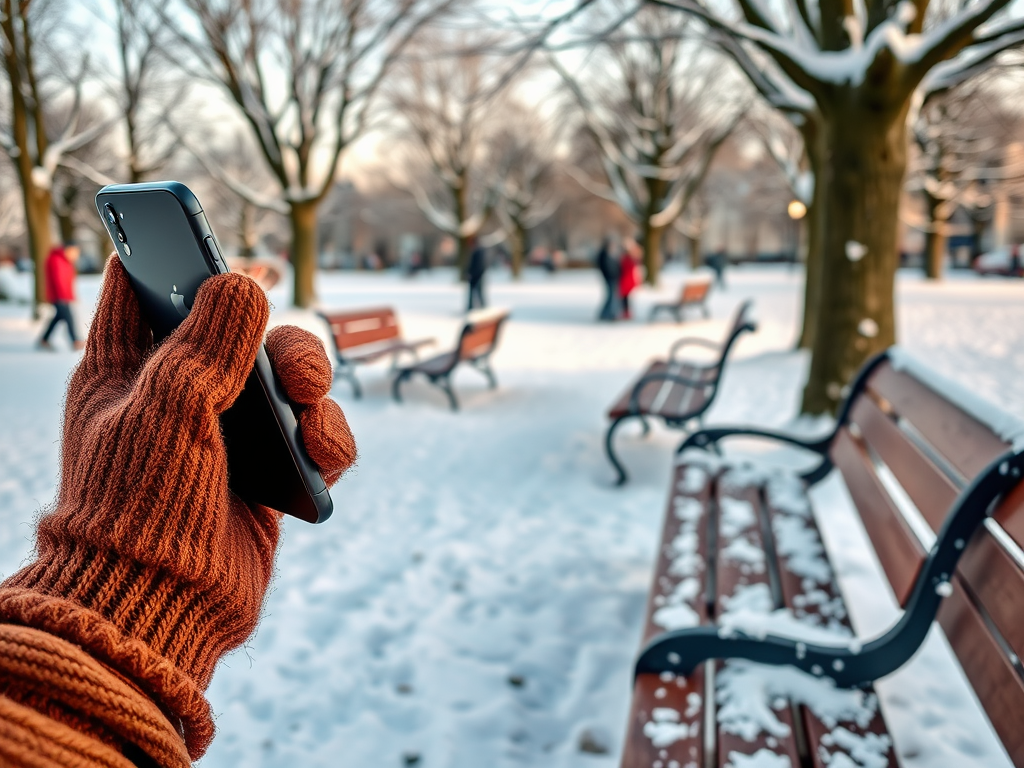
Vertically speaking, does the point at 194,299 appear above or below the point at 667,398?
above

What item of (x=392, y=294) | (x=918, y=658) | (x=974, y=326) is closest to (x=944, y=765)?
(x=918, y=658)

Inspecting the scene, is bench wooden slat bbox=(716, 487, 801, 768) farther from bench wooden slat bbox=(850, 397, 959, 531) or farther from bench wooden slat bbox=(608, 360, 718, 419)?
bench wooden slat bbox=(608, 360, 718, 419)

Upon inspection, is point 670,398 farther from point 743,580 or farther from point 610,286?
point 610,286

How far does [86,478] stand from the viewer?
1083mm

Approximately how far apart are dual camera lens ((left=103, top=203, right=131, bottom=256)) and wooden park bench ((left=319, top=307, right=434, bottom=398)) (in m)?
6.42

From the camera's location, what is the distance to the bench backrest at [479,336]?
24.0ft

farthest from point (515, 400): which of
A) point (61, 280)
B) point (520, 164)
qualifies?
point (520, 164)

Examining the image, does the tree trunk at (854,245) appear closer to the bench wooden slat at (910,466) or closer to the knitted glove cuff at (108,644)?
the bench wooden slat at (910,466)

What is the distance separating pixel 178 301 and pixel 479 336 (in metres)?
6.61

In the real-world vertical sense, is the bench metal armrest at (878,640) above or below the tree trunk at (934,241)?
below

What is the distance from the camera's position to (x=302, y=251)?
16562 millimetres

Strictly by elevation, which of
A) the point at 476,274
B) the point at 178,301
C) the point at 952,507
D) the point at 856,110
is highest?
the point at 856,110

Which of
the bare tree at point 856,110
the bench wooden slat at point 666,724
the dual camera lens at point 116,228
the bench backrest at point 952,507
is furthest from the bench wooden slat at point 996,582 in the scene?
the bare tree at point 856,110

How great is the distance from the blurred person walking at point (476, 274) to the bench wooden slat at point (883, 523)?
1281 cm
